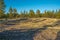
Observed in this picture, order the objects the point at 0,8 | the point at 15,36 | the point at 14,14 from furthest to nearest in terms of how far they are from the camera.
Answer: the point at 14,14 < the point at 0,8 < the point at 15,36

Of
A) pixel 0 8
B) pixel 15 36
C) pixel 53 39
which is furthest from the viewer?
pixel 0 8

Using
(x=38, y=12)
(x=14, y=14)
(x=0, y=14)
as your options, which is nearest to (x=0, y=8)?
(x=0, y=14)

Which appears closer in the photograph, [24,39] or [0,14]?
[24,39]

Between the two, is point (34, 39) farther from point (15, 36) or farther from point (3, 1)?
point (3, 1)

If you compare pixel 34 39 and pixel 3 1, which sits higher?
pixel 3 1

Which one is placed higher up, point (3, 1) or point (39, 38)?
point (3, 1)

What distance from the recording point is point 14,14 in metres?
47.6

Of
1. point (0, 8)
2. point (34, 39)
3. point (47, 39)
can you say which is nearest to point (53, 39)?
point (47, 39)

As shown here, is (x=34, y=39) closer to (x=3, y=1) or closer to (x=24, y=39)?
(x=24, y=39)

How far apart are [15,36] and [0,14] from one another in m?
29.9

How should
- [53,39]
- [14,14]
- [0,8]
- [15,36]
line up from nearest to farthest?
1. [53,39]
2. [15,36]
3. [0,8]
4. [14,14]

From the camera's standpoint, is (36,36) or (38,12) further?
(38,12)

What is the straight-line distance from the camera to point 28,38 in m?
11.2

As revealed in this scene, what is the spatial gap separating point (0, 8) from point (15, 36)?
94.8 feet
